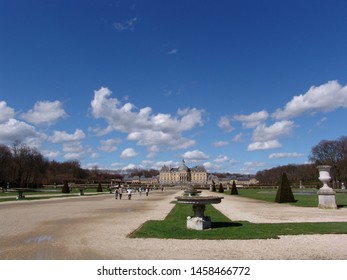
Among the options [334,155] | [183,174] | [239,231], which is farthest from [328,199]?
[183,174]

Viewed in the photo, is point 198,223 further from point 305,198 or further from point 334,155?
point 334,155

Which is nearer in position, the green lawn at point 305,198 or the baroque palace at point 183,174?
the green lawn at point 305,198

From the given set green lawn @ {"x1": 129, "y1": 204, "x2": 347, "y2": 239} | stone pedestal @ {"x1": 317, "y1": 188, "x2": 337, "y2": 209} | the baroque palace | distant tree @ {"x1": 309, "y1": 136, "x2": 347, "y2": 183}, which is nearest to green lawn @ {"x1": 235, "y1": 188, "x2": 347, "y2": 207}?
stone pedestal @ {"x1": 317, "y1": 188, "x2": 337, "y2": 209}

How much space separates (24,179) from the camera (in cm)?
8581

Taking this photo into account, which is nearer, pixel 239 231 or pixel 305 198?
pixel 239 231

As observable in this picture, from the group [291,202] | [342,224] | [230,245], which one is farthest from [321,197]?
[230,245]

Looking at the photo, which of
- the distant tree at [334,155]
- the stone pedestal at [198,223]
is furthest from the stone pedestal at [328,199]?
the distant tree at [334,155]

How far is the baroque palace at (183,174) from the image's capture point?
165 m

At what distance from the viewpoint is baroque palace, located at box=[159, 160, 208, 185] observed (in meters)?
165

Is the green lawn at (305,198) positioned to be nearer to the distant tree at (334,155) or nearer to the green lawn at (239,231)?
the green lawn at (239,231)

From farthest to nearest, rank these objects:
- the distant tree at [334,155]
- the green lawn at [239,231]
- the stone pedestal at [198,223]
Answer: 1. the distant tree at [334,155]
2. the stone pedestal at [198,223]
3. the green lawn at [239,231]

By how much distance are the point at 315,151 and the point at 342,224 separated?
289 ft

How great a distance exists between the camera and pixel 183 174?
541ft
